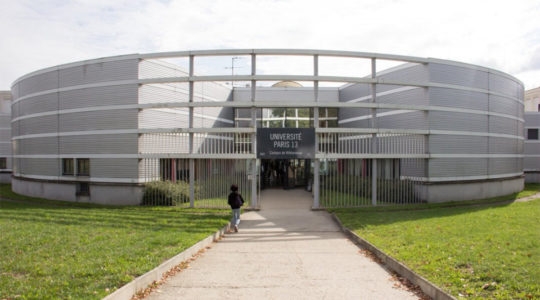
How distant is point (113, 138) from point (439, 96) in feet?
53.1

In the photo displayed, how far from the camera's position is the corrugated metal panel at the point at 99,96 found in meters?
18.0

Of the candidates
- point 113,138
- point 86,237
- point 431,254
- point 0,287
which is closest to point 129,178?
point 113,138

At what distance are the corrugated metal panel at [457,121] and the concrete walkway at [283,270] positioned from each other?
8865mm

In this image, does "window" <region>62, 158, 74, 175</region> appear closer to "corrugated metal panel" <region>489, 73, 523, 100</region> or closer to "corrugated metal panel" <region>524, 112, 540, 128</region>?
"corrugated metal panel" <region>489, 73, 523, 100</region>

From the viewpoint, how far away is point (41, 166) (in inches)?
837

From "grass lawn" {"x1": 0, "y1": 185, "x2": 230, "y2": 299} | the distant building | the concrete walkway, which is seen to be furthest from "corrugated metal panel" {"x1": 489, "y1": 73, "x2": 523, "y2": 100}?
the distant building

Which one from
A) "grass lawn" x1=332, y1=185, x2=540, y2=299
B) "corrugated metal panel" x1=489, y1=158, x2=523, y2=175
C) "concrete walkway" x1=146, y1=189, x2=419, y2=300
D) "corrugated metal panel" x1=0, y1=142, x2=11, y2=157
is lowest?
"concrete walkway" x1=146, y1=189, x2=419, y2=300

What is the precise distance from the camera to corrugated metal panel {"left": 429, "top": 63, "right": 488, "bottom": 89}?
1862 cm

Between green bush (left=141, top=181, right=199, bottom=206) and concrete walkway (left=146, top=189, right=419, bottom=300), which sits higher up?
green bush (left=141, top=181, right=199, bottom=206)

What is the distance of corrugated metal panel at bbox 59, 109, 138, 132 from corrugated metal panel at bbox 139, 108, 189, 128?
0.48 metres

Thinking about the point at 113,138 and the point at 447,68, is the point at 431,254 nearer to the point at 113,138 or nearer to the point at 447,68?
the point at 447,68

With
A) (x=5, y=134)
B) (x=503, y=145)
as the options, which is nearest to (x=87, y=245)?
(x=503, y=145)

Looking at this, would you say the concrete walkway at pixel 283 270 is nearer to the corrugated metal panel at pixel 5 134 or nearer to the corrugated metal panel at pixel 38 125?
the corrugated metal panel at pixel 38 125

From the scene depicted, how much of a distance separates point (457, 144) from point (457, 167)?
1186 mm
